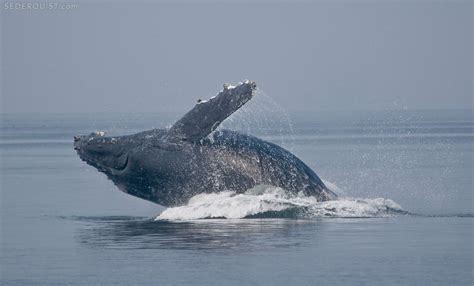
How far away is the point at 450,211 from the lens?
23.2 m

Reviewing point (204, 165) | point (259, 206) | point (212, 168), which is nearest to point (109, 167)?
point (204, 165)

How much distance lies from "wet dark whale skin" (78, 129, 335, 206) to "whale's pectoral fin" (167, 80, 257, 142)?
0.23 meters

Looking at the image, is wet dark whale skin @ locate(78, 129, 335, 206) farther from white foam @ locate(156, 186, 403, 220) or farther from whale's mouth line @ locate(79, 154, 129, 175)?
white foam @ locate(156, 186, 403, 220)

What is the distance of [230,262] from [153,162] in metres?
5.33

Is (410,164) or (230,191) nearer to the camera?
(230,191)

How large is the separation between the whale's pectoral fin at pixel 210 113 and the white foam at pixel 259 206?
110 cm

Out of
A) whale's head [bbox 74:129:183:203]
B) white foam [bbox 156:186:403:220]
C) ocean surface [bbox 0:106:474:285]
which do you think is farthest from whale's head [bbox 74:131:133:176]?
white foam [bbox 156:186:403:220]

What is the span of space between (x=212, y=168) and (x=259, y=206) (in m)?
1.06

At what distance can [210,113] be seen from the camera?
2153 cm

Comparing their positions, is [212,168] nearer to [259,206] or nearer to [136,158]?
[259,206]

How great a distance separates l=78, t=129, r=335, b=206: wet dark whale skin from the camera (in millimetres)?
22219

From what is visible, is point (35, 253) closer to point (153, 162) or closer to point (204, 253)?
point (204, 253)

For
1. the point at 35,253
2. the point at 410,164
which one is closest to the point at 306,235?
the point at 35,253

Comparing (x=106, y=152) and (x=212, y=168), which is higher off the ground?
(x=106, y=152)
